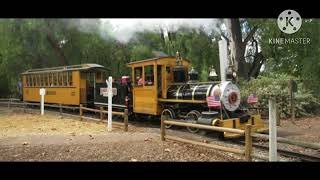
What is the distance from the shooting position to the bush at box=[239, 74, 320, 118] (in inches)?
602

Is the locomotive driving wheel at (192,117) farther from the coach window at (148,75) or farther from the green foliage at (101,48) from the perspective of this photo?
the green foliage at (101,48)

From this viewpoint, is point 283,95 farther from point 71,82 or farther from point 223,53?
point 71,82

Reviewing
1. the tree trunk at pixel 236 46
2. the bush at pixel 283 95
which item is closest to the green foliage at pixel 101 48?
the tree trunk at pixel 236 46

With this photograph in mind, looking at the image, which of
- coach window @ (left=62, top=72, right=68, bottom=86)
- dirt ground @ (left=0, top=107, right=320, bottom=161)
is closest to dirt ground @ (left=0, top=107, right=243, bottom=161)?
dirt ground @ (left=0, top=107, right=320, bottom=161)

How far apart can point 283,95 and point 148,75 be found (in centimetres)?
542

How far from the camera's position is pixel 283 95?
15344 mm

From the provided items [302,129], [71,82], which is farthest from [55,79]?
[302,129]

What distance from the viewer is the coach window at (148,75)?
534 inches

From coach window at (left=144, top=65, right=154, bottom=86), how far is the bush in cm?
356

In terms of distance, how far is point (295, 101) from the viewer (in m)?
15.3

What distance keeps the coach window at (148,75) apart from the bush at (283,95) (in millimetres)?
3556

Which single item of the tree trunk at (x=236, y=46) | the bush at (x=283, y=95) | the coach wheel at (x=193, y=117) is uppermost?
the tree trunk at (x=236, y=46)

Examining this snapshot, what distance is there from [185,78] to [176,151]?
5.92 metres

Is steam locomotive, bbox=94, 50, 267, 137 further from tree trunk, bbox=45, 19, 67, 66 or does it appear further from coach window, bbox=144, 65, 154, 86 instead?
tree trunk, bbox=45, 19, 67, 66
